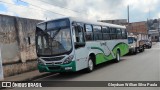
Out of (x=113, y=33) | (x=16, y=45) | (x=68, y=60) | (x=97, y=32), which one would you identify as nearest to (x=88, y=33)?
(x=97, y=32)

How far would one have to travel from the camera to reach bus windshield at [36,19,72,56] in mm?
13641

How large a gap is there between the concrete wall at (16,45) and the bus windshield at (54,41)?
2209 mm

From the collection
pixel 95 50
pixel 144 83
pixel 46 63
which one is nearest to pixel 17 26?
pixel 46 63

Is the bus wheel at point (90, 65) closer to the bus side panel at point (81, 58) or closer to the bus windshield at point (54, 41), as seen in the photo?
the bus side panel at point (81, 58)

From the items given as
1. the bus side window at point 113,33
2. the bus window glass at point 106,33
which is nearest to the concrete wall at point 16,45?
the bus window glass at point 106,33

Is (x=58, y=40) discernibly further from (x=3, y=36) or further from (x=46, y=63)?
(x=3, y=36)

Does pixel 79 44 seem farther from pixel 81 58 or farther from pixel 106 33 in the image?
pixel 106 33

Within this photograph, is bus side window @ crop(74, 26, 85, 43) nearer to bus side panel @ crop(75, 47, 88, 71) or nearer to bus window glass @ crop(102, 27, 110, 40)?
bus side panel @ crop(75, 47, 88, 71)

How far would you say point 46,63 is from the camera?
46.0ft

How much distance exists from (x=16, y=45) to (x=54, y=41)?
3.68 metres

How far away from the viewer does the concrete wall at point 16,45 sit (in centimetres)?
1540

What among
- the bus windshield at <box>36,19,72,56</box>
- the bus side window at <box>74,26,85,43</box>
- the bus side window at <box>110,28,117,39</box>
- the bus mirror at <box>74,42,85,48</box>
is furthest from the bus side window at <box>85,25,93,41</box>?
the bus side window at <box>110,28,117,39</box>

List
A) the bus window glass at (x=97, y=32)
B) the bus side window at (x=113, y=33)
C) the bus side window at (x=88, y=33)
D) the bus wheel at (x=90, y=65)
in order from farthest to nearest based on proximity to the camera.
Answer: the bus side window at (x=113, y=33) < the bus window glass at (x=97, y=32) < the bus side window at (x=88, y=33) < the bus wheel at (x=90, y=65)

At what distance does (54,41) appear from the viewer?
13898 mm
